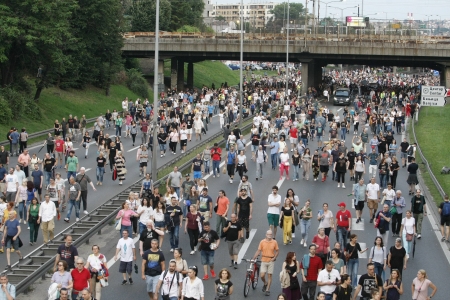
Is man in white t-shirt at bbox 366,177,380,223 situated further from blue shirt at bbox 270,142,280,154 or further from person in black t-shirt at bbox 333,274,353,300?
person in black t-shirt at bbox 333,274,353,300

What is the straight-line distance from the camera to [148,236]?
18.7 m

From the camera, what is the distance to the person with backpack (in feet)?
73.5

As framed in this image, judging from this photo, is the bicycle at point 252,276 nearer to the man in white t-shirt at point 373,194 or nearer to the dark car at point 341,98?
the man in white t-shirt at point 373,194

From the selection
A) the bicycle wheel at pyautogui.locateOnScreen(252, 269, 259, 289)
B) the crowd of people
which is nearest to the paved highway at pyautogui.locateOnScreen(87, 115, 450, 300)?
the bicycle wheel at pyautogui.locateOnScreen(252, 269, 259, 289)

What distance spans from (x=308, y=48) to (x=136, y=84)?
15.3 meters

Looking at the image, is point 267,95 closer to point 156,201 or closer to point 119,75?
point 119,75

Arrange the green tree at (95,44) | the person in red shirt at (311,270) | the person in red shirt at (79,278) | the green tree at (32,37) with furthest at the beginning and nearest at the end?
the green tree at (95,44) → the green tree at (32,37) → the person in red shirt at (311,270) → the person in red shirt at (79,278)

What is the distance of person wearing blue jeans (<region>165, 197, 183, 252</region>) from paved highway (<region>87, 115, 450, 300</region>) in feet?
1.29

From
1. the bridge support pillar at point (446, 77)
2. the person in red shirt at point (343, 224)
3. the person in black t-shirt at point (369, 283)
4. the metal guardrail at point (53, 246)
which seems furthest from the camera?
the bridge support pillar at point (446, 77)

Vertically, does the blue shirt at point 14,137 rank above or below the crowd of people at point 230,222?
above

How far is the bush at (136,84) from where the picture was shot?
71500 mm

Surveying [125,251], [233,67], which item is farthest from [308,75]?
[233,67]

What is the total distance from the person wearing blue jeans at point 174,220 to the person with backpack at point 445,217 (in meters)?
6.99

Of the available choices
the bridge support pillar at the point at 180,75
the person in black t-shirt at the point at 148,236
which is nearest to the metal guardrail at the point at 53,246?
the person in black t-shirt at the point at 148,236
